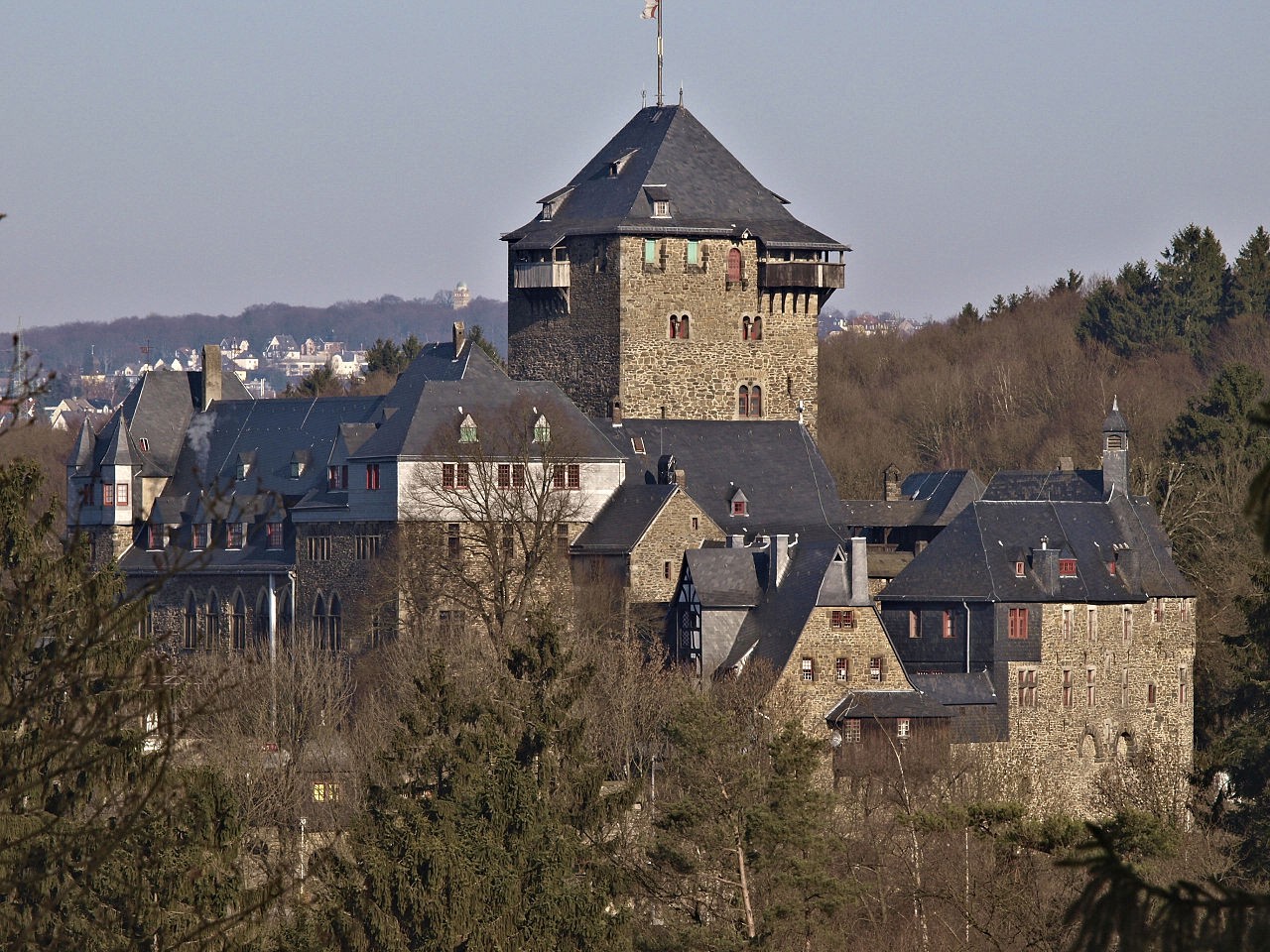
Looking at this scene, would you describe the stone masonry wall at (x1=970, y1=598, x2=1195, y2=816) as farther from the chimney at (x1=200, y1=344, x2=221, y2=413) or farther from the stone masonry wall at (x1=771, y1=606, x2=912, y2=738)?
the chimney at (x1=200, y1=344, x2=221, y2=413)

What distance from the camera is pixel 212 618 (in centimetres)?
6269

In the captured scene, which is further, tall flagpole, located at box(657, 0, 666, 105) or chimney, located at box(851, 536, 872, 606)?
tall flagpole, located at box(657, 0, 666, 105)

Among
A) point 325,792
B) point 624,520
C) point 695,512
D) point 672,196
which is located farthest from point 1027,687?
point 325,792

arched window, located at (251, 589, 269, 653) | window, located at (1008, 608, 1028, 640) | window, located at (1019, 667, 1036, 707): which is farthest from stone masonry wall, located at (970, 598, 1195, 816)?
arched window, located at (251, 589, 269, 653)

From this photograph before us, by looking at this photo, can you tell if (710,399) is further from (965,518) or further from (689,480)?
(965,518)

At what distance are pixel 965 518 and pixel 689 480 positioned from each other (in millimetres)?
6860

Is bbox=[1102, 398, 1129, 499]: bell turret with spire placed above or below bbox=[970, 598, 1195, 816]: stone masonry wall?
above

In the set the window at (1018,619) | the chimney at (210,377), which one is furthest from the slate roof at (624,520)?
the chimney at (210,377)

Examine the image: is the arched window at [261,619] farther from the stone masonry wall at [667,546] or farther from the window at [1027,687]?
the window at [1027,687]

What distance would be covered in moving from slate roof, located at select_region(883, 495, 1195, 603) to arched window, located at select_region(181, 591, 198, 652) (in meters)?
16.8

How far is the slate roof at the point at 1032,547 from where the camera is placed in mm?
56781

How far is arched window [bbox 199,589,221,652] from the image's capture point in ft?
A: 203

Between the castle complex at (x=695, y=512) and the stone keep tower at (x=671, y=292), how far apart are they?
0.25ft

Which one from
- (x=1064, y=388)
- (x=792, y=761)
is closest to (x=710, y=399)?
(x=1064, y=388)
